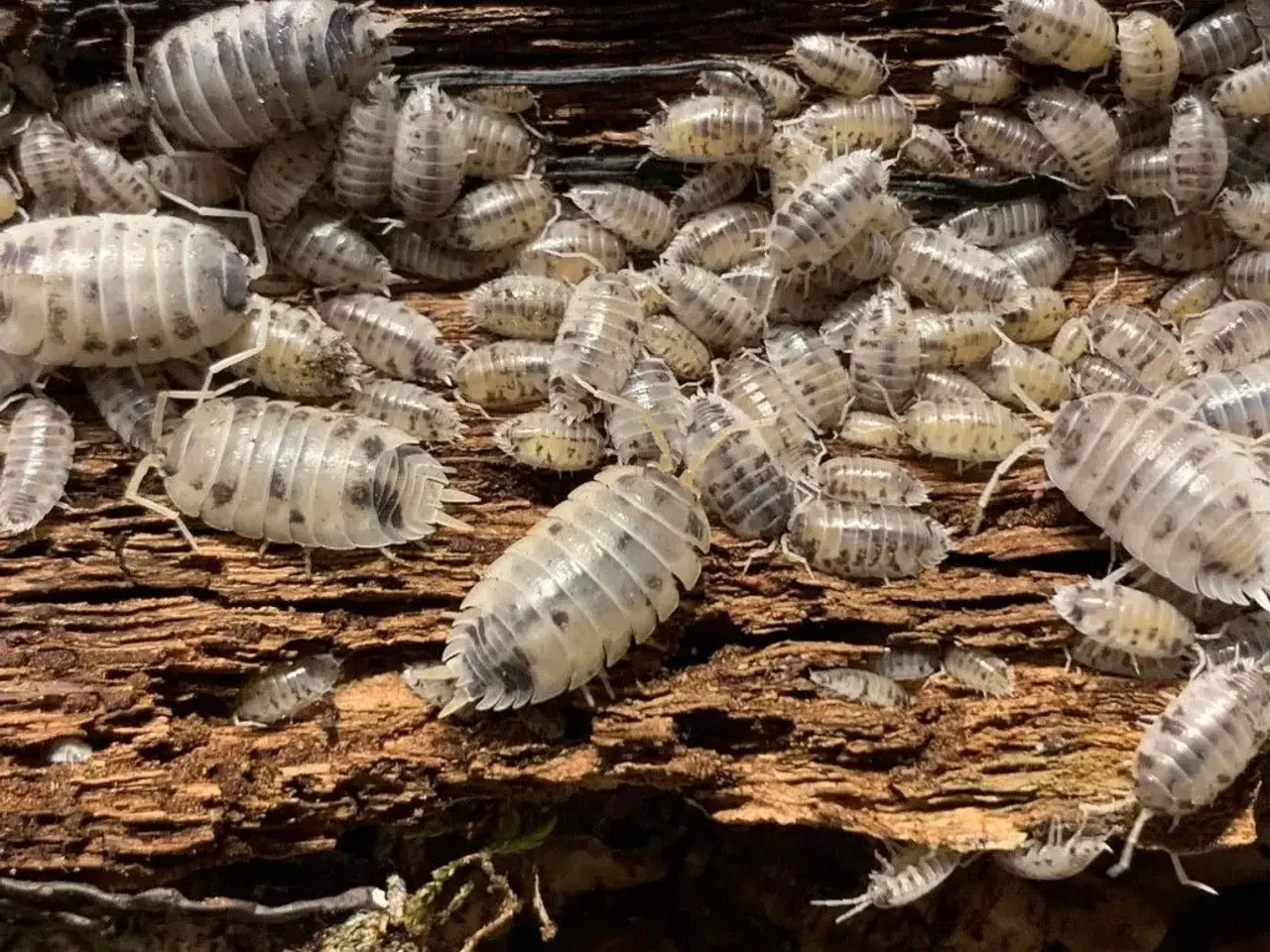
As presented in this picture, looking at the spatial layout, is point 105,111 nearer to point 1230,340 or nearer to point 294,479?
point 294,479

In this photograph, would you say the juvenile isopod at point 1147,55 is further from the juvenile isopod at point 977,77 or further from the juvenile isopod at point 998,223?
the juvenile isopod at point 998,223

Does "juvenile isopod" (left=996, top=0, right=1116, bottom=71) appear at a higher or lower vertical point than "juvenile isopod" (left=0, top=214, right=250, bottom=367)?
higher

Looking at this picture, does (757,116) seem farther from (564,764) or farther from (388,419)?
(564,764)

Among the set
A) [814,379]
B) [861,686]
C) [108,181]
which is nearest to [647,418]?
[814,379]

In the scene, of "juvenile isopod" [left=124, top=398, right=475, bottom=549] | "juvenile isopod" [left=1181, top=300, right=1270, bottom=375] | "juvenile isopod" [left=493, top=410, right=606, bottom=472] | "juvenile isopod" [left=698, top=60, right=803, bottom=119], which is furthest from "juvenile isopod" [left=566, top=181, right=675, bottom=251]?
"juvenile isopod" [left=1181, top=300, right=1270, bottom=375]

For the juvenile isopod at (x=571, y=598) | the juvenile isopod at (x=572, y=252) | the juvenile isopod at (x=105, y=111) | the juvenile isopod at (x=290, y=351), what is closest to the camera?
the juvenile isopod at (x=571, y=598)

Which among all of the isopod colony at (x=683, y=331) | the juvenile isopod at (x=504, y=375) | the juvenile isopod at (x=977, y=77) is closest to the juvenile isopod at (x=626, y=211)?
the isopod colony at (x=683, y=331)

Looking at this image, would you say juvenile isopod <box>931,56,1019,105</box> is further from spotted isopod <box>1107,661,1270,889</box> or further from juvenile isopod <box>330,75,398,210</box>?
spotted isopod <box>1107,661,1270,889</box>
